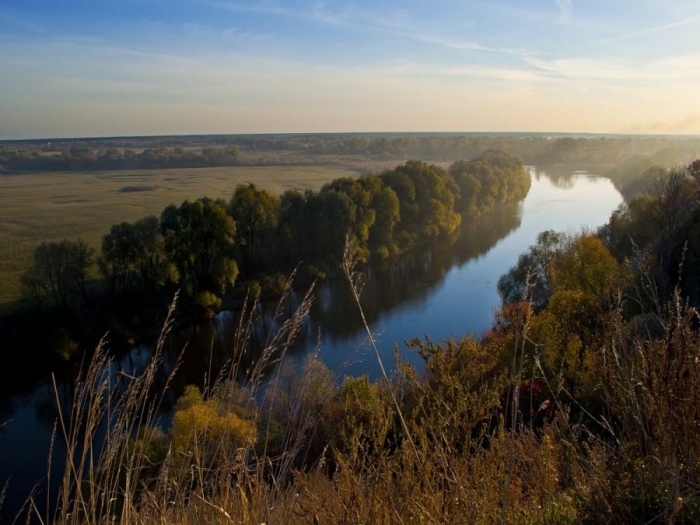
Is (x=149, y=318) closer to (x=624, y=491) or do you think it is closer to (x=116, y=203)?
(x=624, y=491)

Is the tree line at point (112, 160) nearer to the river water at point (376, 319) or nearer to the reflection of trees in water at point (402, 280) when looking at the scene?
→ the reflection of trees in water at point (402, 280)

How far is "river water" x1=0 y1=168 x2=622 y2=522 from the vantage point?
38.1ft

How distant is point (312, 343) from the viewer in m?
16.3

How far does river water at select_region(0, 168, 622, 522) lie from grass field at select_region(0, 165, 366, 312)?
20.8ft

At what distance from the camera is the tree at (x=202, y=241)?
18812mm

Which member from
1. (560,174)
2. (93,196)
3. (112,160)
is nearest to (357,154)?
(560,174)

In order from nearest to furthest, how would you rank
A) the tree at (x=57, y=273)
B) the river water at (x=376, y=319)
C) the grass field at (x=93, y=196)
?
the river water at (x=376, y=319)
the tree at (x=57, y=273)
the grass field at (x=93, y=196)

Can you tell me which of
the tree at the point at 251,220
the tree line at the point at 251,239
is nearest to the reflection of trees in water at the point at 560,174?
the tree line at the point at 251,239

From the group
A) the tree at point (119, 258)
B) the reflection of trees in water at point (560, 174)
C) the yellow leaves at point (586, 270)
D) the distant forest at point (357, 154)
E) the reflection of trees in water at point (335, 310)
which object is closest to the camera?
the yellow leaves at point (586, 270)

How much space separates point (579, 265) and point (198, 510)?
14.8m

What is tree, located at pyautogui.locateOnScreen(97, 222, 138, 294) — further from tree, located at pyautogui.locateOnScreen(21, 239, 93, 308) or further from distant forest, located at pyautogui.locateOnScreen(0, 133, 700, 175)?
distant forest, located at pyautogui.locateOnScreen(0, 133, 700, 175)

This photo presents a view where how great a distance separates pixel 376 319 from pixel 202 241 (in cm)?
661

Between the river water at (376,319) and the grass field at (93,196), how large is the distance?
635 centimetres

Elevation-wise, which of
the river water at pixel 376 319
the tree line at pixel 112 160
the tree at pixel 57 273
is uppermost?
the tree line at pixel 112 160
